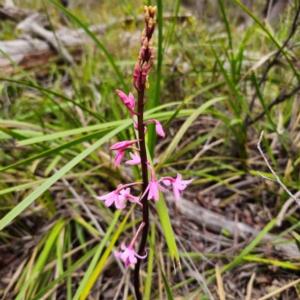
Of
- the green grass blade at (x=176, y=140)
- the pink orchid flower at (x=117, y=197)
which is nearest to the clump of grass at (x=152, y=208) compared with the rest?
the green grass blade at (x=176, y=140)

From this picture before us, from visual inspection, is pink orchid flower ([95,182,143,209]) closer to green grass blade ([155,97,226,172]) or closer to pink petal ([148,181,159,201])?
pink petal ([148,181,159,201])

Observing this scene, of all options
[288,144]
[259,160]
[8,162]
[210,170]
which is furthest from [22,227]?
[288,144]

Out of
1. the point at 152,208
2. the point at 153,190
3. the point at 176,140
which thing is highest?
the point at 153,190

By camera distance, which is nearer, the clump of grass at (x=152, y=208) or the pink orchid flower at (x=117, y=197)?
the pink orchid flower at (x=117, y=197)

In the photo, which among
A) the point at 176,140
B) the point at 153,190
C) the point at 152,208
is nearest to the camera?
the point at 153,190

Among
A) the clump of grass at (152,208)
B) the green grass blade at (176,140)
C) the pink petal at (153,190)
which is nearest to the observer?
the pink petal at (153,190)

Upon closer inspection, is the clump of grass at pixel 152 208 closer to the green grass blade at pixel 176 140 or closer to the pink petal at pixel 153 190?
the green grass blade at pixel 176 140

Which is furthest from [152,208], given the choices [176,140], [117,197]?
[117,197]

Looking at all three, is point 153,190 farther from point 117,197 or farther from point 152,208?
point 152,208

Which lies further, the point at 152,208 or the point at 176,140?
the point at 152,208

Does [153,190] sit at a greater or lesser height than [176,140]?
greater

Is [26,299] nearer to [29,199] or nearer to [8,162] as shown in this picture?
[29,199]

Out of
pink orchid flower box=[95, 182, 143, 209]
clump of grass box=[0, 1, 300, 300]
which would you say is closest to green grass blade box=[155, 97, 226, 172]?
clump of grass box=[0, 1, 300, 300]
